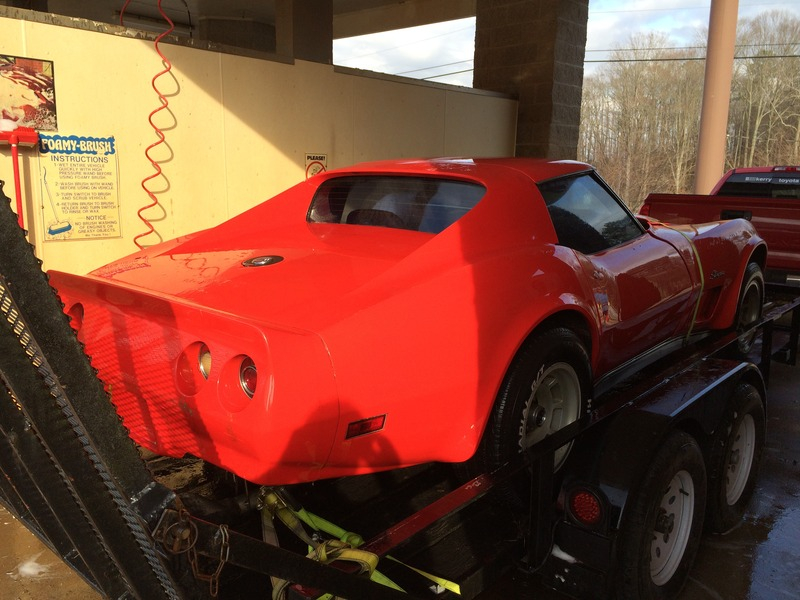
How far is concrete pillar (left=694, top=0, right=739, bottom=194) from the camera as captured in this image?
953cm

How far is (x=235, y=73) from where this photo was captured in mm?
6383

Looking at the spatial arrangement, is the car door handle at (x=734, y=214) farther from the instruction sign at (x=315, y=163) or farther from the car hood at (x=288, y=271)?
the instruction sign at (x=315, y=163)

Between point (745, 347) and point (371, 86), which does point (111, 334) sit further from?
point (371, 86)

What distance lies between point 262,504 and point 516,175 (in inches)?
70.4

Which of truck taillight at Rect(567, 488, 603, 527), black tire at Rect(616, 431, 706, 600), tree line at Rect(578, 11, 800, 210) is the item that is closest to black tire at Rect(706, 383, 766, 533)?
black tire at Rect(616, 431, 706, 600)

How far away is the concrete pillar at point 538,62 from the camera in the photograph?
926cm

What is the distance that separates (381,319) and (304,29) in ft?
23.8

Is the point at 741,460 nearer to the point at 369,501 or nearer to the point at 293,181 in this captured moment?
the point at 369,501

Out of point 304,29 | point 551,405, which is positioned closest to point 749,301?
point 551,405

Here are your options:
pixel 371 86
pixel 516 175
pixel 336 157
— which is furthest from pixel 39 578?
pixel 371 86

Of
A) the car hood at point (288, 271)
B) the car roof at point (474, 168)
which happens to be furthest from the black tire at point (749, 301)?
the car hood at point (288, 271)

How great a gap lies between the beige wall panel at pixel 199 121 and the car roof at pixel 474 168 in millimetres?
A: 3107

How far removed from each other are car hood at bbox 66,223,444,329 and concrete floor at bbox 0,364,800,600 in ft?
4.13

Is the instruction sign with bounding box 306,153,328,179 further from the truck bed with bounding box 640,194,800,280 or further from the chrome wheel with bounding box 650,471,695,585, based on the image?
the chrome wheel with bounding box 650,471,695,585
